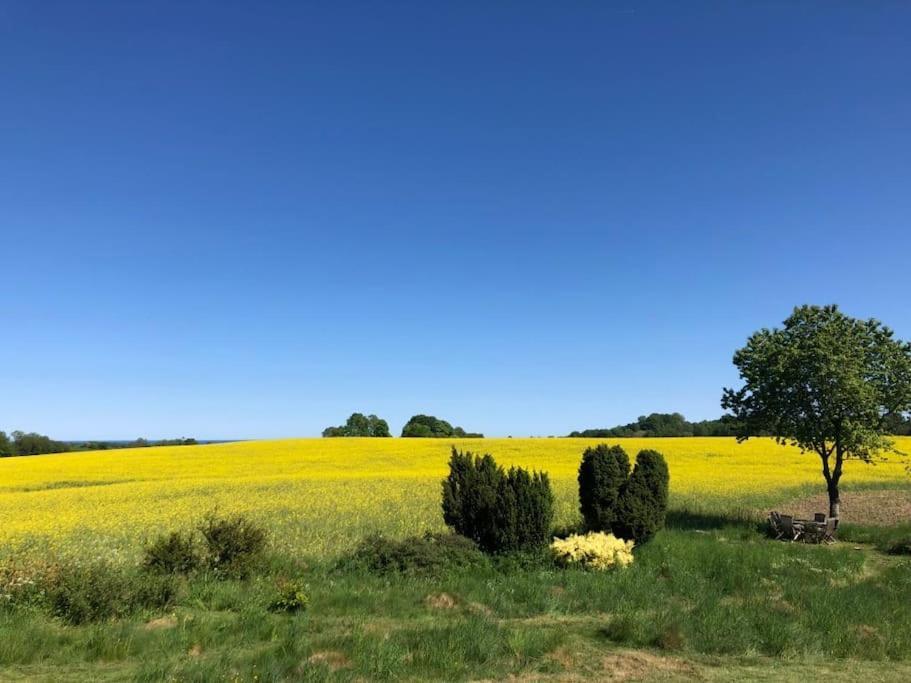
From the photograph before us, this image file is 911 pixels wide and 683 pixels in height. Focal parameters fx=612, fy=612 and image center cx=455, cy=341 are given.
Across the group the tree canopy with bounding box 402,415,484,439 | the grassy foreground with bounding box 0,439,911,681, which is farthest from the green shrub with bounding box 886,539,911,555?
the tree canopy with bounding box 402,415,484,439

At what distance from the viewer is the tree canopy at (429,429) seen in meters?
118

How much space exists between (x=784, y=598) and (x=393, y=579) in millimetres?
6721

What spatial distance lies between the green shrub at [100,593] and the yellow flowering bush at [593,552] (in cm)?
733

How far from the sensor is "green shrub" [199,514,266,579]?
1137 cm

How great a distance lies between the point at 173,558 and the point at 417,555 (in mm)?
4467

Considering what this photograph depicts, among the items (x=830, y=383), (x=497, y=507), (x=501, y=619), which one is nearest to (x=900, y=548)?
(x=830, y=383)

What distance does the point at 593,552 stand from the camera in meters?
12.5

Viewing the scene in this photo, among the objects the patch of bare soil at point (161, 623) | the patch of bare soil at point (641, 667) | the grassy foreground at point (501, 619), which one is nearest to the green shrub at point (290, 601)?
the grassy foreground at point (501, 619)

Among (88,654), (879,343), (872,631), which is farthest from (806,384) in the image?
(88,654)

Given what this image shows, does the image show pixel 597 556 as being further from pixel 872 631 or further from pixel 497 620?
pixel 872 631

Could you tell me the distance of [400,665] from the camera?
6.86 metres

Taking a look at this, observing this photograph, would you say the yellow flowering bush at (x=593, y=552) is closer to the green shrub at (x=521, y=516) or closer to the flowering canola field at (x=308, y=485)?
the green shrub at (x=521, y=516)

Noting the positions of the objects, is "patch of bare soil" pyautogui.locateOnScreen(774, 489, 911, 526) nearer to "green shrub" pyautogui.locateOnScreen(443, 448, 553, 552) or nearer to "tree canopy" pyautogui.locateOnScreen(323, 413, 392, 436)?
"green shrub" pyautogui.locateOnScreen(443, 448, 553, 552)

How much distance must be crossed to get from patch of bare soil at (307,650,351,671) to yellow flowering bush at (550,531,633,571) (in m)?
6.58
